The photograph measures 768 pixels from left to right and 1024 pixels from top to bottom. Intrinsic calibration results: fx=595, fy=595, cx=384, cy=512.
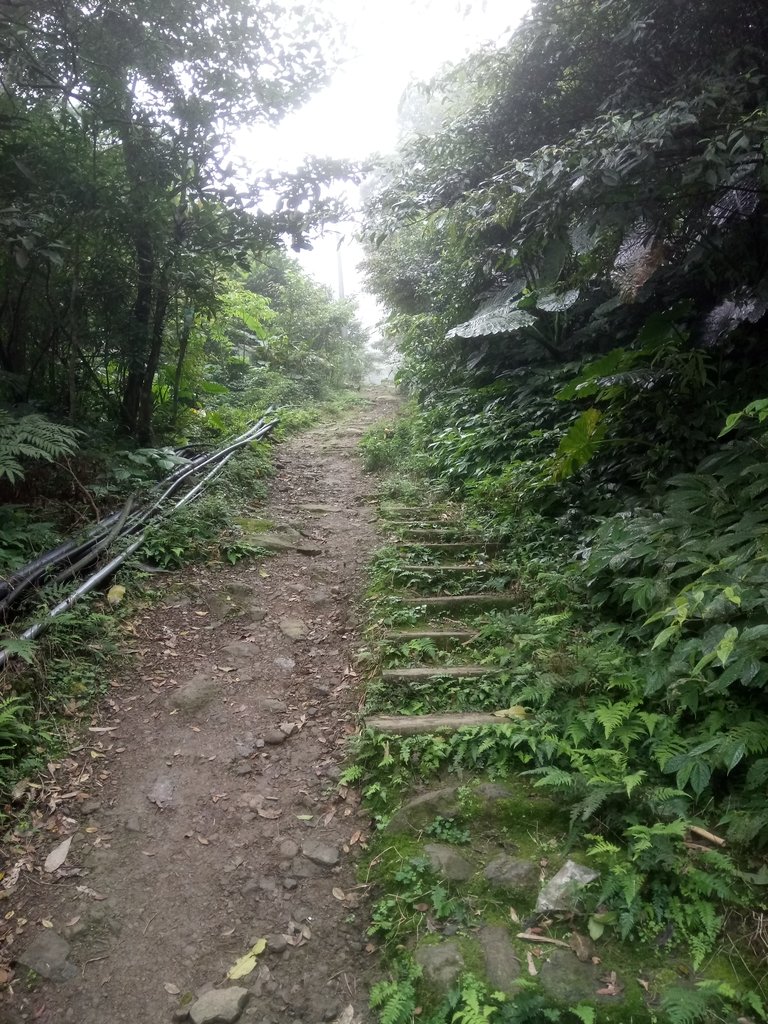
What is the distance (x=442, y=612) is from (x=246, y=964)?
2.35 m

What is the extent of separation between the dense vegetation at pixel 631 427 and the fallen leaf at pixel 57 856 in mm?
1514

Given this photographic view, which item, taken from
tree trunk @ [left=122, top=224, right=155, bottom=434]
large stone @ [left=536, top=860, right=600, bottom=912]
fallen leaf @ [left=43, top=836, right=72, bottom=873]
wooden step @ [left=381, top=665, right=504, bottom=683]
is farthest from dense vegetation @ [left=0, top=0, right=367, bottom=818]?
large stone @ [left=536, top=860, right=600, bottom=912]

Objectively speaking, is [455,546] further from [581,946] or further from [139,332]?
[139,332]

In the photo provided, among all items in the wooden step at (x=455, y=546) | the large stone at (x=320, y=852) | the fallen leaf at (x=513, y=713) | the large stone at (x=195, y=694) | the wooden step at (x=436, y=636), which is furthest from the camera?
the wooden step at (x=455, y=546)

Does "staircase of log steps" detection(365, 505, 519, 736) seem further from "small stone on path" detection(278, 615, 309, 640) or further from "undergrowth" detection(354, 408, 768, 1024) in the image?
"small stone on path" detection(278, 615, 309, 640)

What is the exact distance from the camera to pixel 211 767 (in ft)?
10.2

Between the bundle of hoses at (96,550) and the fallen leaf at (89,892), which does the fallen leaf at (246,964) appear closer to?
the fallen leaf at (89,892)

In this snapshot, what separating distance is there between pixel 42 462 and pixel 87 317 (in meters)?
1.66

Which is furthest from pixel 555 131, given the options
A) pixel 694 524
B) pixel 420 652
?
pixel 420 652

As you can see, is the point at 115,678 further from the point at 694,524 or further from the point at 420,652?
the point at 694,524

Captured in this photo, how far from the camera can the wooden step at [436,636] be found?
3732 mm

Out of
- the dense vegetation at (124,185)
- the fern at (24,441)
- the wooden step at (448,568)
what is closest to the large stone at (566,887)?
the wooden step at (448,568)

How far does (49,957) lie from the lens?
2164mm

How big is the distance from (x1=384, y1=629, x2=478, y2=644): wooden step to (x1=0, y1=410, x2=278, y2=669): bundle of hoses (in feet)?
6.67
